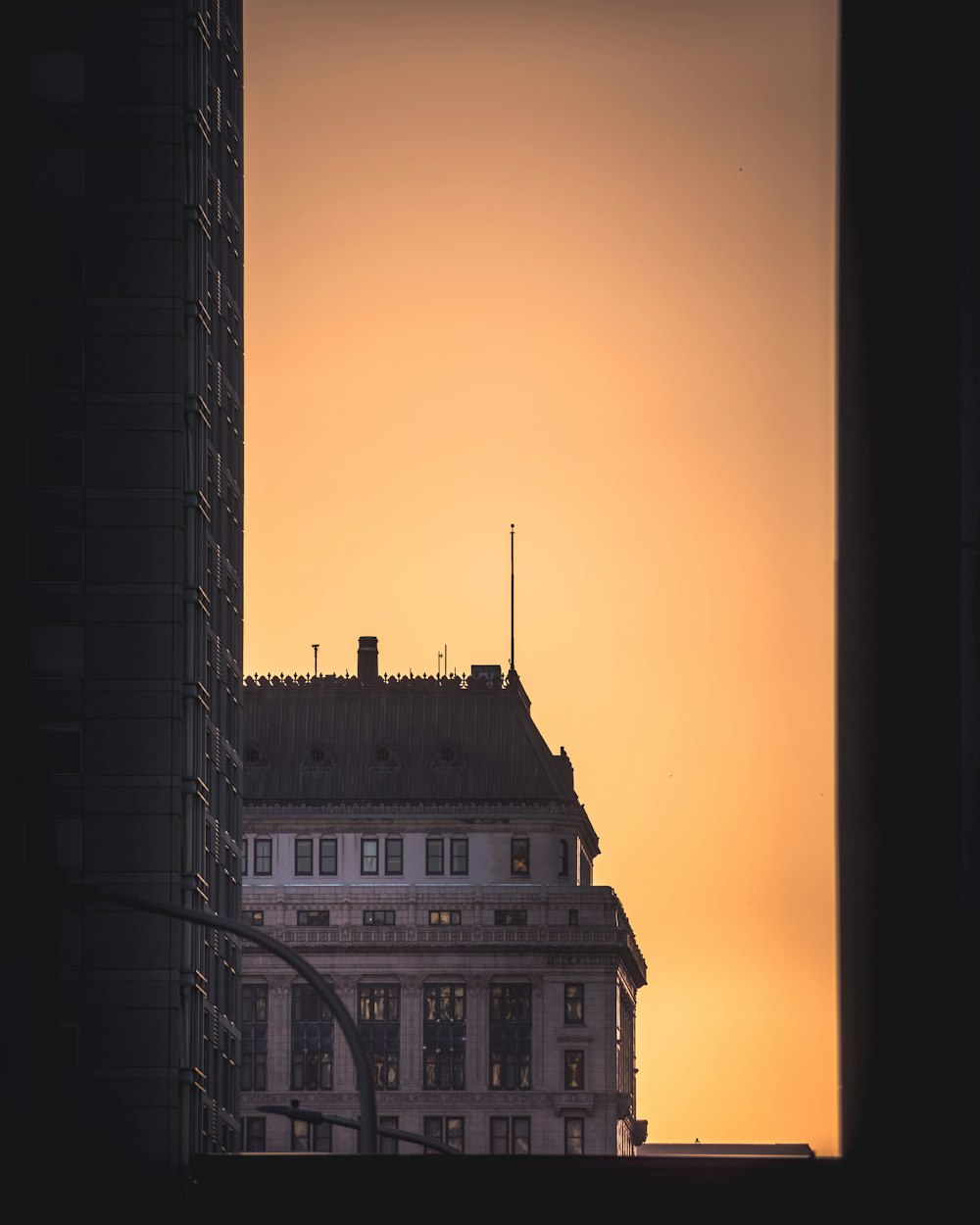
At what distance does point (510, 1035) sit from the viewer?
138000 millimetres

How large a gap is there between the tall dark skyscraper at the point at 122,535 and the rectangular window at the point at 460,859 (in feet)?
300

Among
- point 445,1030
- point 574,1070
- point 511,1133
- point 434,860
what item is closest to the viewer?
point 511,1133

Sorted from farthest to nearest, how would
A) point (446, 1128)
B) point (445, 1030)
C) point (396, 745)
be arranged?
point (396, 745)
point (445, 1030)
point (446, 1128)

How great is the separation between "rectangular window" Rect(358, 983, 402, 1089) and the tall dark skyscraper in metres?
88.1

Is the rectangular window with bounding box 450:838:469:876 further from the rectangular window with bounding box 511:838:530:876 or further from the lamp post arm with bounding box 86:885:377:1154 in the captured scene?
the lamp post arm with bounding box 86:885:377:1154

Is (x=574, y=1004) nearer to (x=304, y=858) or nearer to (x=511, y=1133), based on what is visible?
(x=511, y=1133)

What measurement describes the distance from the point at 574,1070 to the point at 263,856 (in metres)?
19.8

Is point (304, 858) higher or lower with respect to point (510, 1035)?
higher

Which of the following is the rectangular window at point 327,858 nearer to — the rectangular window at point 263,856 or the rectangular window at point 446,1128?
the rectangular window at point 263,856

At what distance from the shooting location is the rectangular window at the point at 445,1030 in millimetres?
137000

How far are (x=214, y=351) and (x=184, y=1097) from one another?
2365 cm

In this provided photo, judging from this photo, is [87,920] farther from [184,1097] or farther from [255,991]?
[255,991]

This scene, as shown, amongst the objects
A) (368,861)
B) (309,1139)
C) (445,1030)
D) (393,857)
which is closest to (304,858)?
(368,861)

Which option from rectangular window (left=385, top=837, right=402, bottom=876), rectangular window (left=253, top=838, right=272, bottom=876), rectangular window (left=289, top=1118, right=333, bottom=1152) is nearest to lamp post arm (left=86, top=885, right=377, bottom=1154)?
rectangular window (left=289, top=1118, right=333, bottom=1152)
